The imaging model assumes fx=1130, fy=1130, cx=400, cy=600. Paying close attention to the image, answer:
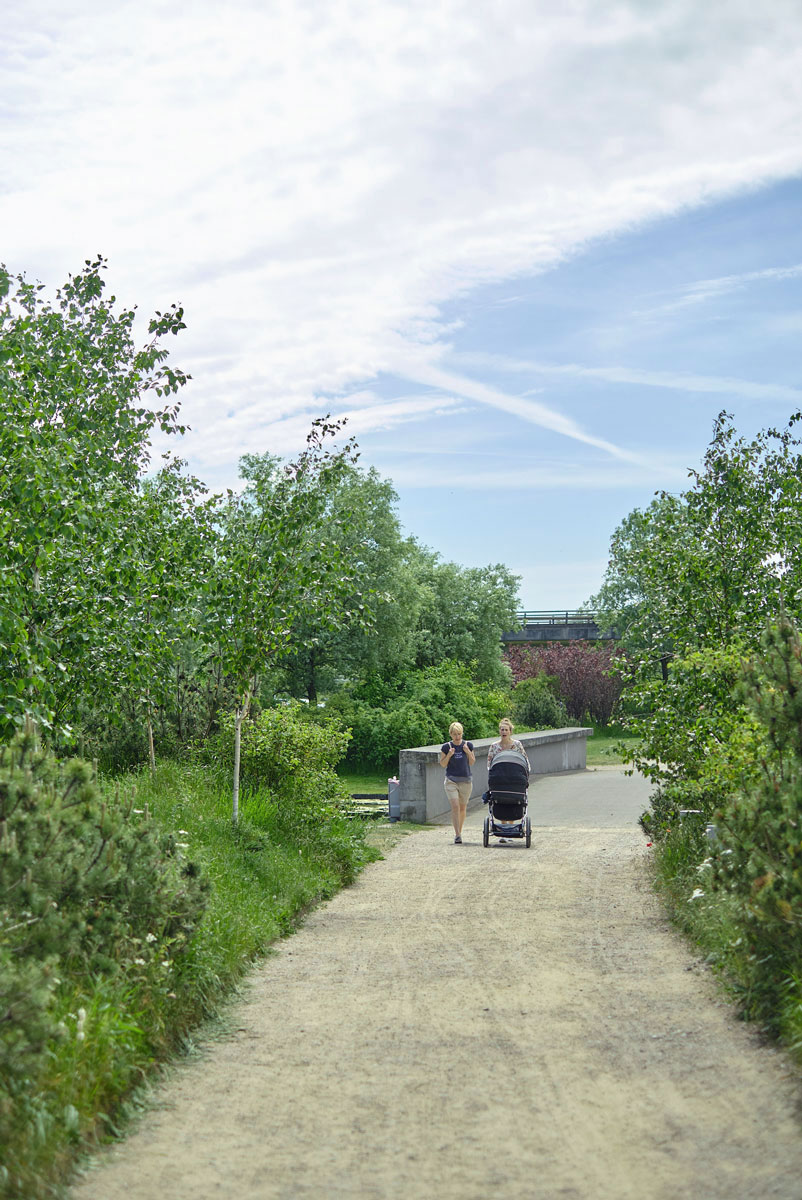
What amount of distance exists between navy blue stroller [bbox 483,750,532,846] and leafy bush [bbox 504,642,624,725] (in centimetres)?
2803

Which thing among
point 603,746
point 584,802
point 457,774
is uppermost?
point 457,774

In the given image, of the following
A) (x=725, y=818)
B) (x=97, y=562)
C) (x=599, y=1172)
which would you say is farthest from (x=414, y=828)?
(x=599, y=1172)

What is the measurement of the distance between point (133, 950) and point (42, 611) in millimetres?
4287

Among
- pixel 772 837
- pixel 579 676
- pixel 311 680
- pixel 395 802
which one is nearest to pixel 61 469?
pixel 772 837

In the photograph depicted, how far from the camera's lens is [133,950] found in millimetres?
6023

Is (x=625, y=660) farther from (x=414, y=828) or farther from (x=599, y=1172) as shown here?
(x=599, y=1172)

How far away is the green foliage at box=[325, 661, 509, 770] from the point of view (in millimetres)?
26797

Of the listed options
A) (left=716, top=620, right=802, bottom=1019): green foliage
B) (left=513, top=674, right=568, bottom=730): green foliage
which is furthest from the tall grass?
(left=513, top=674, right=568, bottom=730): green foliage

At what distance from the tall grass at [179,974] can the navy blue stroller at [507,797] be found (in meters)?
2.02

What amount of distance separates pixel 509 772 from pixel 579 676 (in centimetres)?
3105

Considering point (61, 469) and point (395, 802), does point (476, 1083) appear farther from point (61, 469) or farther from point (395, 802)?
point (395, 802)

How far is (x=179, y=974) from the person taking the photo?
21.1ft

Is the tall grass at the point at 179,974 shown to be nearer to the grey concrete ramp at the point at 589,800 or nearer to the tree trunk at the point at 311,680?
the grey concrete ramp at the point at 589,800

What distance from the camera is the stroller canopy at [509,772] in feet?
46.1
